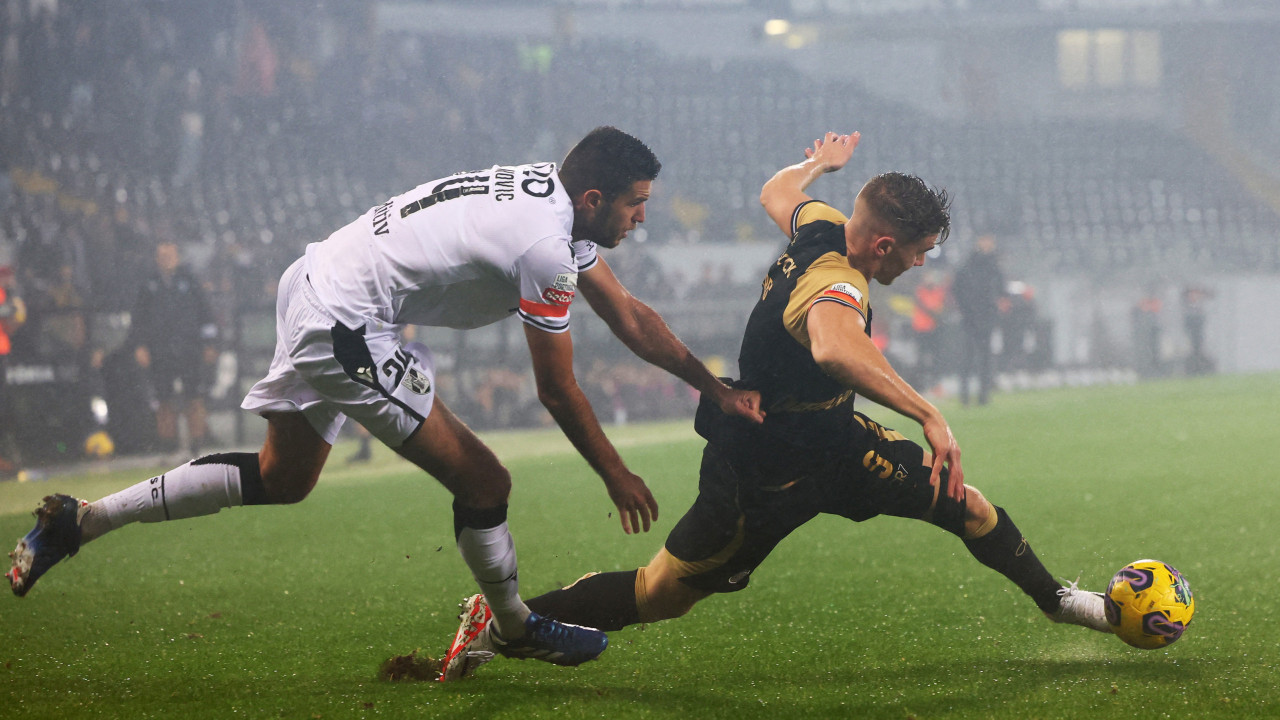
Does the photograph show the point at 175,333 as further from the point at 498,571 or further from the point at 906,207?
the point at 906,207

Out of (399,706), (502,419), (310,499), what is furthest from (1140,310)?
(399,706)

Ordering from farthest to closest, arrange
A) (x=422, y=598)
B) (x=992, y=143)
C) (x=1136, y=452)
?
(x=992, y=143)
(x=1136, y=452)
(x=422, y=598)

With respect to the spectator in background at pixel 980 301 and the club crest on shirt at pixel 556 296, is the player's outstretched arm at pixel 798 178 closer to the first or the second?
the club crest on shirt at pixel 556 296

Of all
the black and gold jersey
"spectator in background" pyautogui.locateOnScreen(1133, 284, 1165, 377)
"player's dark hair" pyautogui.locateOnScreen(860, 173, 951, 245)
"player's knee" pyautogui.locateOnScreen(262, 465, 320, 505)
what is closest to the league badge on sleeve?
the black and gold jersey

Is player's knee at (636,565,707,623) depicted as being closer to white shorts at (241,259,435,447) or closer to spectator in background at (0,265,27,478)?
white shorts at (241,259,435,447)

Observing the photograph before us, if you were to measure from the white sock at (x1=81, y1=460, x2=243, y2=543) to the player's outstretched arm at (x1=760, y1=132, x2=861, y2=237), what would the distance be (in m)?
1.91

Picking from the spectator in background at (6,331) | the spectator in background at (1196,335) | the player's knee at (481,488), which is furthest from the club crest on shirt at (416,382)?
the spectator in background at (1196,335)

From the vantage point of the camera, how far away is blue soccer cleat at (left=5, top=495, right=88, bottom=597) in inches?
127

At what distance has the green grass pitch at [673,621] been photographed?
298 centimetres

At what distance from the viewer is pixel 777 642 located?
363 cm

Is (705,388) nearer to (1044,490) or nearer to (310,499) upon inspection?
(1044,490)

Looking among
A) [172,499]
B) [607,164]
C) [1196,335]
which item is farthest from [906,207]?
[1196,335]

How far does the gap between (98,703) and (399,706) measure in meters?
0.87

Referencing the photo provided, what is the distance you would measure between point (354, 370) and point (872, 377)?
53.3 inches
